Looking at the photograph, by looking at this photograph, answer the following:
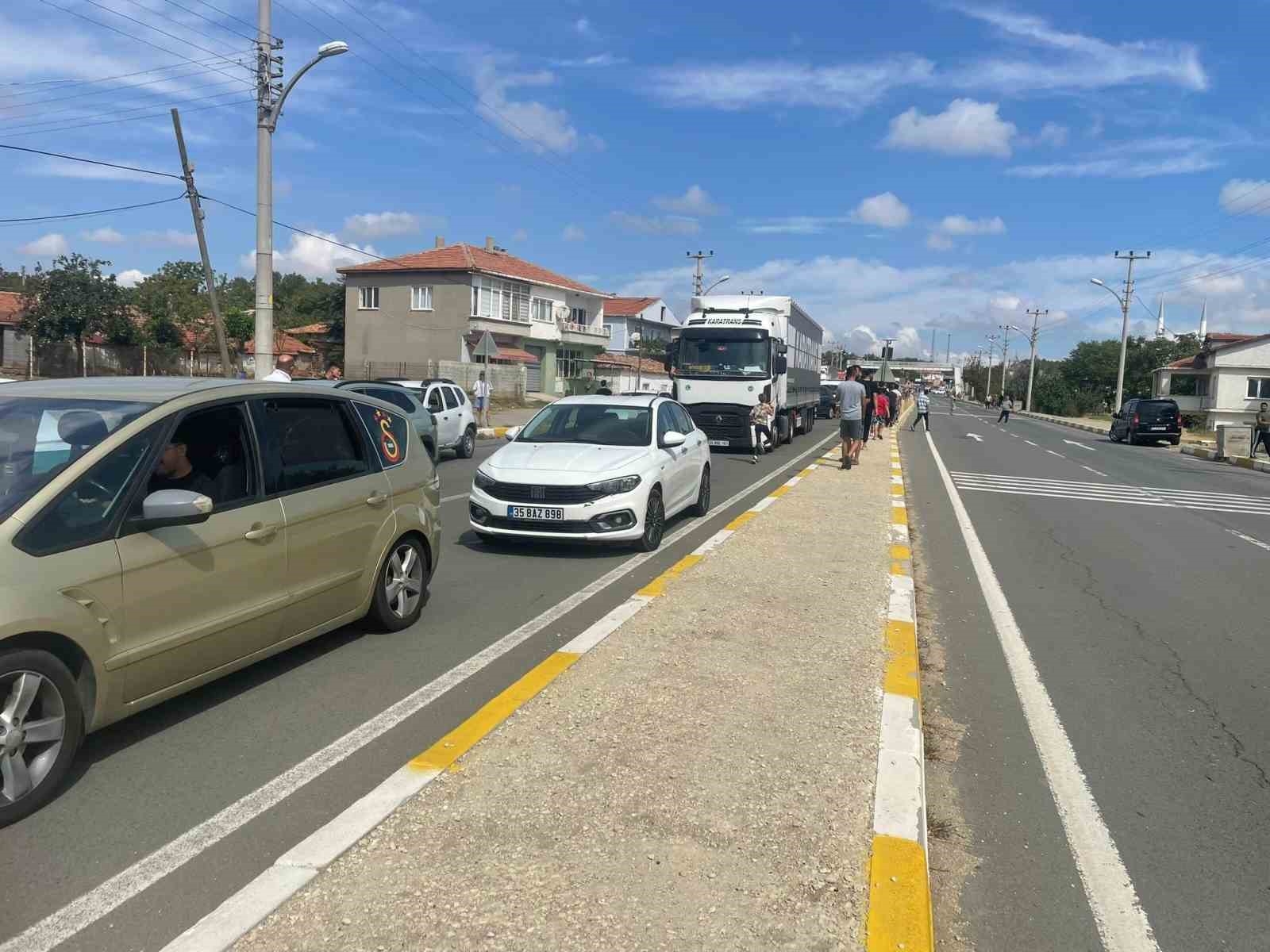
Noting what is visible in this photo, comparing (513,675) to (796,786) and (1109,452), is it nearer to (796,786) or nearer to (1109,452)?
(796,786)

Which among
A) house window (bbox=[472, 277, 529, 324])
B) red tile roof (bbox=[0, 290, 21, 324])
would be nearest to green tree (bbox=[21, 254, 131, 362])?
red tile roof (bbox=[0, 290, 21, 324])

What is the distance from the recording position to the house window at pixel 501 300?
162 ft

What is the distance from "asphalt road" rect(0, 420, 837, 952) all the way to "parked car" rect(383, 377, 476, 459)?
37.5ft

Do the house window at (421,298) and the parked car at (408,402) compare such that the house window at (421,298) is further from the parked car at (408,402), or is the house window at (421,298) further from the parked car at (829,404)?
the parked car at (408,402)

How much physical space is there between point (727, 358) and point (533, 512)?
545 inches

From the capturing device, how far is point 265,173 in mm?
17703

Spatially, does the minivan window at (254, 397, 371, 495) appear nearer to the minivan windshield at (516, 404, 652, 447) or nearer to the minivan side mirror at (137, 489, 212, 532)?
the minivan side mirror at (137, 489, 212, 532)

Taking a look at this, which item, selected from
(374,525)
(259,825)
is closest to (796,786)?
(259,825)

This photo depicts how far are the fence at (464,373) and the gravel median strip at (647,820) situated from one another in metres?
33.1

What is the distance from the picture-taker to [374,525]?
18.7 feet

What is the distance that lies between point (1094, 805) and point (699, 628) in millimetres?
2674

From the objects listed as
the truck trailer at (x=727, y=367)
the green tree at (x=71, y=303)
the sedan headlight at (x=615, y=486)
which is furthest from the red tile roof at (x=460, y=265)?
the sedan headlight at (x=615, y=486)

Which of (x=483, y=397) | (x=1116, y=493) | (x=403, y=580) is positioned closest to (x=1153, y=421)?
(x=1116, y=493)

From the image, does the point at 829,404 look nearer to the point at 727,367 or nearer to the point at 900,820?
the point at 727,367
